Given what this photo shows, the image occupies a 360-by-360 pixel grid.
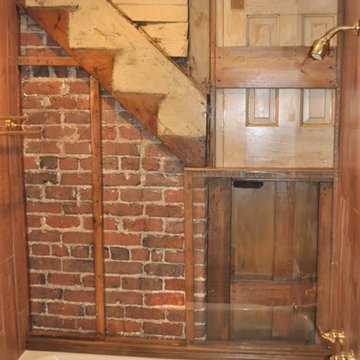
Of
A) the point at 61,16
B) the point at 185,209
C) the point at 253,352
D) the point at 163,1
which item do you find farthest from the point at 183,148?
the point at 253,352

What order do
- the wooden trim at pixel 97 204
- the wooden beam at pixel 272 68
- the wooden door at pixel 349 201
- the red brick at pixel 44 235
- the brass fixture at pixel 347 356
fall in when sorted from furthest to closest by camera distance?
1. the red brick at pixel 44 235
2. the wooden trim at pixel 97 204
3. the wooden beam at pixel 272 68
4. the wooden door at pixel 349 201
5. the brass fixture at pixel 347 356

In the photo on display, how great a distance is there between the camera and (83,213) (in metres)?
2.42

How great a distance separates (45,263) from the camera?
2473 mm

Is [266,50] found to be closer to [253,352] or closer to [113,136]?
[113,136]

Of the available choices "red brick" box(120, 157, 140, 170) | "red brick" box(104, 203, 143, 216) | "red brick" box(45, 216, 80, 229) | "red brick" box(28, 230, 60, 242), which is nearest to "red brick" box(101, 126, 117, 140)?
"red brick" box(120, 157, 140, 170)

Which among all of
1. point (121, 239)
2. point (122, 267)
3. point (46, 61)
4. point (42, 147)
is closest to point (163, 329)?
point (122, 267)

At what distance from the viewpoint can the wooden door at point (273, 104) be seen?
87.9 inches

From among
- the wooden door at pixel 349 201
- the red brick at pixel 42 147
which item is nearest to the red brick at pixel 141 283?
the red brick at pixel 42 147

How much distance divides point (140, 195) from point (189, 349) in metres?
0.80

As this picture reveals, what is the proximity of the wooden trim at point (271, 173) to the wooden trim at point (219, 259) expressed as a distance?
0.09 metres

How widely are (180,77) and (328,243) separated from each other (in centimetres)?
108

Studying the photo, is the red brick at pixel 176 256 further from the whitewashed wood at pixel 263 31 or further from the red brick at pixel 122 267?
the whitewashed wood at pixel 263 31

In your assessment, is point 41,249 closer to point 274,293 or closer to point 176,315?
point 176,315

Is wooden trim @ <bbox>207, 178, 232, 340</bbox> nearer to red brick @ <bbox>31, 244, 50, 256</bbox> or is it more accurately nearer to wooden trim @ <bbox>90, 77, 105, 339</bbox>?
wooden trim @ <bbox>90, 77, 105, 339</bbox>
